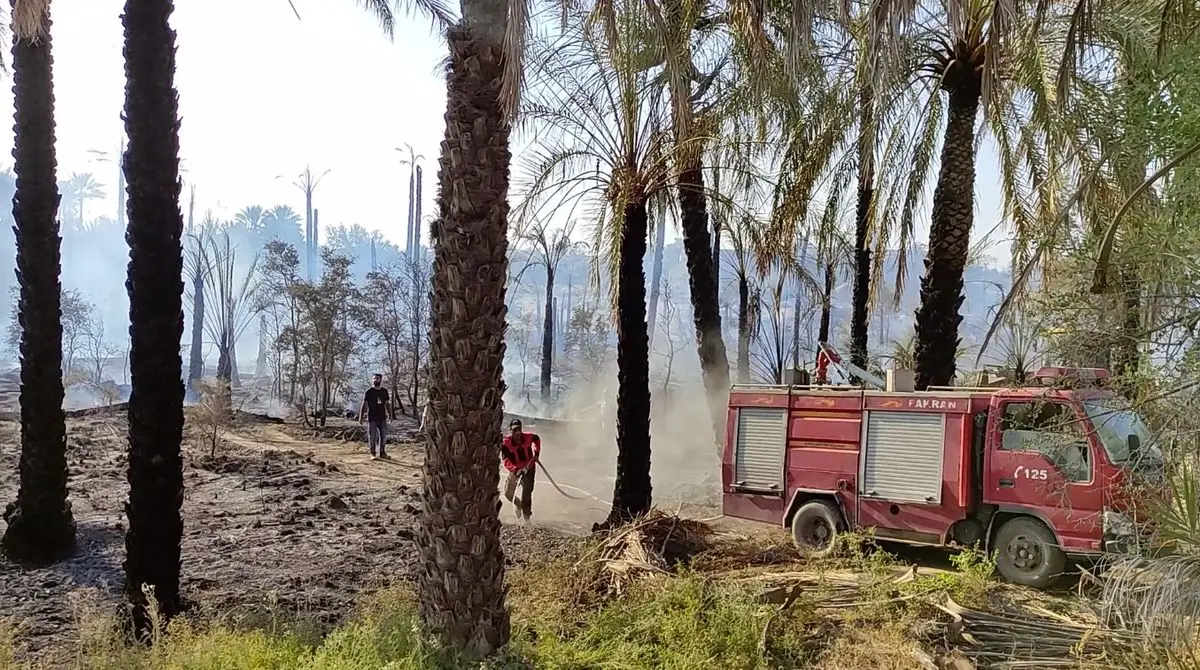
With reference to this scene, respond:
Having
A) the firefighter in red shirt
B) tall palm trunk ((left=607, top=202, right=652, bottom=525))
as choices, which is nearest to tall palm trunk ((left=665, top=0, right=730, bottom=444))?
tall palm trunk ((left=607, top=202, right=652, bottom=525))

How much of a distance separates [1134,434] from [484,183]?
6758 mm

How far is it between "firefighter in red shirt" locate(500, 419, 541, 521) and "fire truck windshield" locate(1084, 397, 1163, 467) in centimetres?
713

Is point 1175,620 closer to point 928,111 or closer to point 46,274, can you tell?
point 928,111

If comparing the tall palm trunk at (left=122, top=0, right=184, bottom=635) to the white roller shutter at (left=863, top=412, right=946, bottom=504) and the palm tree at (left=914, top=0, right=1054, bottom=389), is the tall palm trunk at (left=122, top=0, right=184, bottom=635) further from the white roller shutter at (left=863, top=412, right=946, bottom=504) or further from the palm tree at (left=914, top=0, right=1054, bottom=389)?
the palm tree at (left=914, top=0, right=1054, bottom=389)

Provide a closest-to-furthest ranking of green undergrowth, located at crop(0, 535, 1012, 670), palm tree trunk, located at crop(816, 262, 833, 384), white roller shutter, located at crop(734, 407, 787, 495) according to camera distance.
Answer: green undergrowth, located at crop(0, 535, 1012, 670), white roller shutter, located at crop(734, 407, 787, 495), palm tree trunk, located at crop(816, 262, 833, 384)

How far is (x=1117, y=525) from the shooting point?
782 centimetres

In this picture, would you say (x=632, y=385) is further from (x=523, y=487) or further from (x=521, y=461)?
(x=523, y=487)

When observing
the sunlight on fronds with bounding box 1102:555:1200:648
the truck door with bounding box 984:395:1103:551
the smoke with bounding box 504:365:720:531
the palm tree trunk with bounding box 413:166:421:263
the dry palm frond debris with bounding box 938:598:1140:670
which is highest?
the palm tree trunk with bounding box 413:166:421:263

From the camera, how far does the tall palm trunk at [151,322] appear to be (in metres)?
6.90

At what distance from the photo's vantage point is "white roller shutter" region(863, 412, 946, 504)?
916cm

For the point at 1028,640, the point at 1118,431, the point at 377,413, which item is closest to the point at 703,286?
the point at 1118,431

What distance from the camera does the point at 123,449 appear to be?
20297mm

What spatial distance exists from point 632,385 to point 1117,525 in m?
5.33

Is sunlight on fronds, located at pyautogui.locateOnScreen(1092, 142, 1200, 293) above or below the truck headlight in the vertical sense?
above
